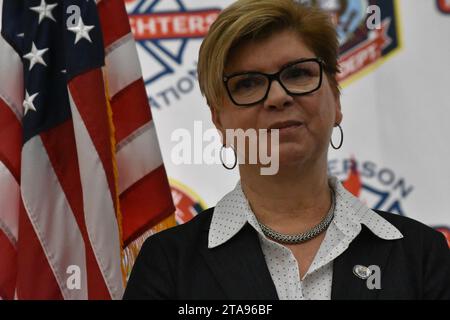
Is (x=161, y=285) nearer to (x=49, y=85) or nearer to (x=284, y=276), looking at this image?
(x=284, y=276)

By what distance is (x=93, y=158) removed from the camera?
1629 millimetres

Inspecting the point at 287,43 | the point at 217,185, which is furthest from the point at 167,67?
the point at 287,43

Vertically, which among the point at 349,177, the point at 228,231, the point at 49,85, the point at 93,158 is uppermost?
the point at 49,85

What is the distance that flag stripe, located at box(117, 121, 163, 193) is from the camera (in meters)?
1.72

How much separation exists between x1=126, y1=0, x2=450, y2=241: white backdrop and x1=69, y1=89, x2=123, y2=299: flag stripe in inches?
25.0

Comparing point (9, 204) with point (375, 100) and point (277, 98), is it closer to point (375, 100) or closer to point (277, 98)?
point (277, 98)

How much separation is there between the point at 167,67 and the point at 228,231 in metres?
1.28

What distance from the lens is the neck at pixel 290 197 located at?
113 centimetres

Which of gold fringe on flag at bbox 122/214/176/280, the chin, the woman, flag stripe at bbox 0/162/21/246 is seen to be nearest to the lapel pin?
the woman

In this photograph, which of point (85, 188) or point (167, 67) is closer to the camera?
point (85, 188)

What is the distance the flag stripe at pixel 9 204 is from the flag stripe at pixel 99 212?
8.5 inches

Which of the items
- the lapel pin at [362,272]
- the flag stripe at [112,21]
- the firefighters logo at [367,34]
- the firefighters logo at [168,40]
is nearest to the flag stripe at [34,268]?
the flag stripe at [112,21]

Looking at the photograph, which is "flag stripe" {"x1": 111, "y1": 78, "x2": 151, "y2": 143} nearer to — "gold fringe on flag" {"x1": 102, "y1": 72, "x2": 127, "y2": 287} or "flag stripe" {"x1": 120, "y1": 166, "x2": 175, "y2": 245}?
"gold fringe on flag" {"x1": 102, "y1": 72, "x2": 127, "y2": 287}
